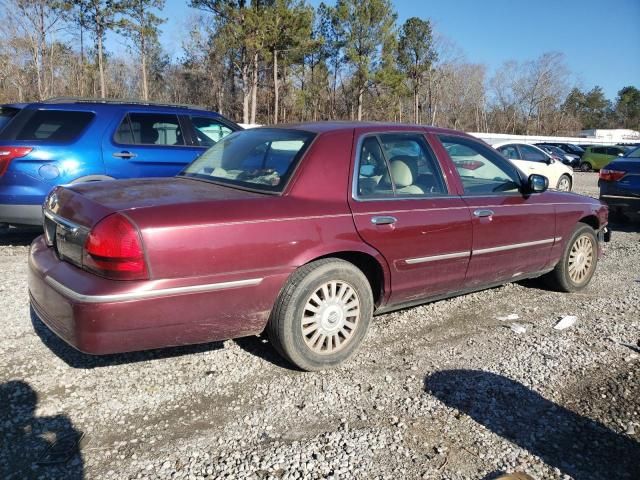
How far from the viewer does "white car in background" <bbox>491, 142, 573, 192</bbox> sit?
13.3m

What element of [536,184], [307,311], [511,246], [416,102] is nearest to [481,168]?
[536,184]

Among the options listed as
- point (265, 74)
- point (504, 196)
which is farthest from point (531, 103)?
point (504, 196)

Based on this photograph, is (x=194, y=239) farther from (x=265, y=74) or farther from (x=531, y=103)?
(x=531, y=103)

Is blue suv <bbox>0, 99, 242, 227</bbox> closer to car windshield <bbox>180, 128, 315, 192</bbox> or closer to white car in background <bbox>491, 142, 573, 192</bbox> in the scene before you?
car windshield <bbox>180, 128, 315, 192</bbox>

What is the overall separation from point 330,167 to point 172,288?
127 centimetres

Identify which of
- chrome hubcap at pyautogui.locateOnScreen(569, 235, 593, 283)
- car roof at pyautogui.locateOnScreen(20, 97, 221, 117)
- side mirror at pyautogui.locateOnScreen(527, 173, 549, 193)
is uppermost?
car roof at pyautogui.locateOnScreen(20, 97, 221, 117)

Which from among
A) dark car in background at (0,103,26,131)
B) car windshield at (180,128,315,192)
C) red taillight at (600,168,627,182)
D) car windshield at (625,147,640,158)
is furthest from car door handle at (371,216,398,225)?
car windshield at (625,147,640,158)

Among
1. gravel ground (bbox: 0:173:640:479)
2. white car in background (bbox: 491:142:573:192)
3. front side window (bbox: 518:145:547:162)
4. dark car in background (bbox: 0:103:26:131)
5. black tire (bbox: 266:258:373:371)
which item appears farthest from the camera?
front side window (bbox: 518:145:547:162)

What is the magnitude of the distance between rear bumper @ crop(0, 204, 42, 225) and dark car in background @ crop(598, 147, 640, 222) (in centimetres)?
849

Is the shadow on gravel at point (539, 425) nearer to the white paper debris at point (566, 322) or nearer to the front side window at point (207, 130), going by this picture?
the white paper debris at point (566, 322)

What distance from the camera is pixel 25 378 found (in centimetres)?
310

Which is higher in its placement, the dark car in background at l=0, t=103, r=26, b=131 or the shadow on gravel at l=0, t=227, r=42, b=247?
the dark car in background at l=0, t=103, r=26, b=131

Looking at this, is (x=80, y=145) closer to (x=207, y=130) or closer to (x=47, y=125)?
(x=47, y=125)

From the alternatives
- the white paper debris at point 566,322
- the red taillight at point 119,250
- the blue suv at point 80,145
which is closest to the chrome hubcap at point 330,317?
the red taillight at point 119,250
